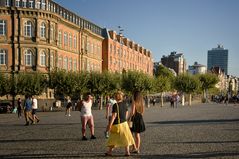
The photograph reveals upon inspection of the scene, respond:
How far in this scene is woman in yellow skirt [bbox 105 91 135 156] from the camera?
11.1 metres

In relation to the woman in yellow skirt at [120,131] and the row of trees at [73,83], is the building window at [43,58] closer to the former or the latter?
the row of trees at [73,83]

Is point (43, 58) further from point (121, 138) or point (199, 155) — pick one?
point (199, 155)

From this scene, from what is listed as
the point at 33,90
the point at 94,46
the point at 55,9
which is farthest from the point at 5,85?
the point at 94,46

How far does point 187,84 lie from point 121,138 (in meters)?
61.0

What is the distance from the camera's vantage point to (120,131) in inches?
444

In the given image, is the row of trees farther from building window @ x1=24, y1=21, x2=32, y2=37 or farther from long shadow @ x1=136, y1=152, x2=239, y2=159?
long shadow @ x1=136, y1=152, x2=239, y2=159

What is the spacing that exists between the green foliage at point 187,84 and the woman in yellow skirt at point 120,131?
60461 mm

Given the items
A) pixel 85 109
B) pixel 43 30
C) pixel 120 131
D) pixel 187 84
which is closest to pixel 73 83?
pixel 43 30

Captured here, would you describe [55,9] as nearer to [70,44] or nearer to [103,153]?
[70,44]

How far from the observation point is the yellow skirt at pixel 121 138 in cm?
1110

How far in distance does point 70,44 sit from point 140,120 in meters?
52.5

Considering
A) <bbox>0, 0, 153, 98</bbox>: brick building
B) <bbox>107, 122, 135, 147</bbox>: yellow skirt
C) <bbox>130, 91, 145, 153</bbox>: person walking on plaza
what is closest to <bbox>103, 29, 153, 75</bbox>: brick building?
<bbox>0, 0, 153, 98</bbox>: brick building

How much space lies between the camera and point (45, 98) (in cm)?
5419

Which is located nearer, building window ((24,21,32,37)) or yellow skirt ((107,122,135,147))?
yellow skirt ((107,122,135,147))
